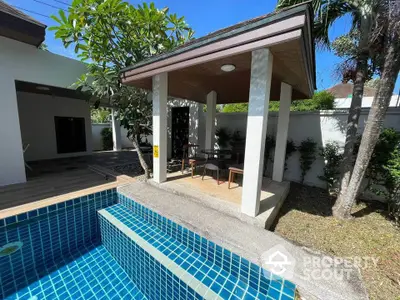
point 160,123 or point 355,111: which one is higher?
point 355,111

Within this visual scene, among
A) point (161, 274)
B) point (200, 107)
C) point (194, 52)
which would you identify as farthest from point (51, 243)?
point (200, 107)

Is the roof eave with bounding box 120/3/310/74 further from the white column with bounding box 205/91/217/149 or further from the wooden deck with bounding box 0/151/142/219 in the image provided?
the wooden deck with bounding box 0/151/142/219

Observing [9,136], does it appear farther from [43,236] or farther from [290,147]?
[290,147]

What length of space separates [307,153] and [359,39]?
10.7ft

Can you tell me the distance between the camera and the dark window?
8969 mm

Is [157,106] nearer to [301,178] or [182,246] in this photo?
[182,246]

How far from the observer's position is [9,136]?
181 inches

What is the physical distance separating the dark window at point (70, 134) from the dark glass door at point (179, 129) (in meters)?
5.35

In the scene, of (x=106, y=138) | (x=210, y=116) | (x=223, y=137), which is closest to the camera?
(x=210, y=116)

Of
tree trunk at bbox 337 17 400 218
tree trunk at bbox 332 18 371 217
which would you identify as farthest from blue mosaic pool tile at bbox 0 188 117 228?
tree trunk at bbox 337 17 400 218

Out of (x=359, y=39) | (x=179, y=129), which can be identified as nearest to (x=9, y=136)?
(x=179, y=129)

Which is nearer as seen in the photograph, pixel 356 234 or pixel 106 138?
pixel 356 234
